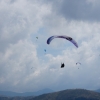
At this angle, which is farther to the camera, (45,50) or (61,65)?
(45,50)

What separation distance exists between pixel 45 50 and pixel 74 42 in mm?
10878

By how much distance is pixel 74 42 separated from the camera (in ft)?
167

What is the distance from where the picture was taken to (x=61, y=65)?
4978cm

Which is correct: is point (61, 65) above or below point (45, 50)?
below

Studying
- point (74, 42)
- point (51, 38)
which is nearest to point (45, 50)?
point (51, 38)

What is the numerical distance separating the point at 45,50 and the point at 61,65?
9.73 metres

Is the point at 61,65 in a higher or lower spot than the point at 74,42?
lower

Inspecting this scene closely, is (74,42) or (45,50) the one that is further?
(45,50)

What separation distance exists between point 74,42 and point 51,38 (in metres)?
6.91

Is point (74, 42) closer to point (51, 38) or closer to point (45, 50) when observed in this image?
point (51, 38)

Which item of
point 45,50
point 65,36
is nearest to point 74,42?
point 65,36

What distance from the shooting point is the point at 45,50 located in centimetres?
5706

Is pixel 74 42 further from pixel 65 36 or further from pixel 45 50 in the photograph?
pixel 45 50

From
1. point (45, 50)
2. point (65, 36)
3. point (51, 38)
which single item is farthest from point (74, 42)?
point (45, 50)
